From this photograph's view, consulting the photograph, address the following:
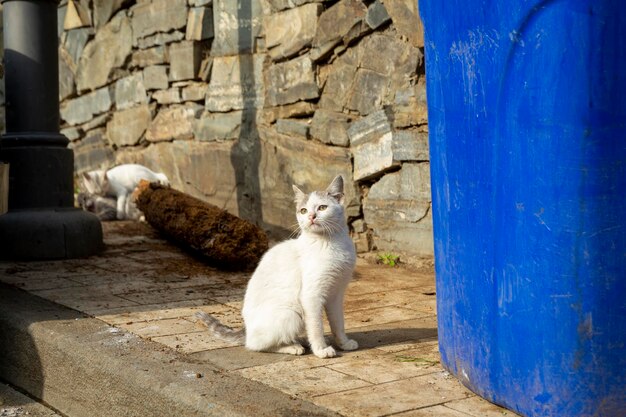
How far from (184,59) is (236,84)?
791 millimetres

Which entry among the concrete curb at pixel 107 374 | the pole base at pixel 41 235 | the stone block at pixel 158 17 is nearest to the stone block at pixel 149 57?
the stone block at pixel 158 17

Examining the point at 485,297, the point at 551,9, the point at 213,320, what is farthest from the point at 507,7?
the point at 213,320

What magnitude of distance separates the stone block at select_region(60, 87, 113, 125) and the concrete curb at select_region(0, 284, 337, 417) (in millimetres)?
4967

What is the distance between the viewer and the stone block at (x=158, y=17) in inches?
291

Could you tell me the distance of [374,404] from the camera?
2480 mm

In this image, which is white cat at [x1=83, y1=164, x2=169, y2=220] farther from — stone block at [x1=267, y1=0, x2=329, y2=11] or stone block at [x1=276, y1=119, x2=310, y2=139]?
stone block at [x1=267, y1=0, x2=329, y2=11]

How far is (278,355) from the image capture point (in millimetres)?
3207

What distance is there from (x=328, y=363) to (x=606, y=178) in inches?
53.3

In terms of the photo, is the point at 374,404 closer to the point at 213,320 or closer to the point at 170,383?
the point at 170,383

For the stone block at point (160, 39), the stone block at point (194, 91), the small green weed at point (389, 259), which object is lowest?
the small green weed at point (389, 259)

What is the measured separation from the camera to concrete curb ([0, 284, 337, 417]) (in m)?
2.56

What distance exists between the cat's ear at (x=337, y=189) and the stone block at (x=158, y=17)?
440 centimetres

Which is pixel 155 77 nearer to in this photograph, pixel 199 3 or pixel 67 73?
pixel 199 3

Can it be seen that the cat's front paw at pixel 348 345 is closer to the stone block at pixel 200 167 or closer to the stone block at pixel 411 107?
the stone block at pixel 411 107
